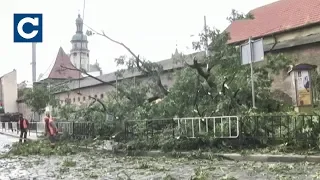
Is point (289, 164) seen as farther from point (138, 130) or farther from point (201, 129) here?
point (138, 130)

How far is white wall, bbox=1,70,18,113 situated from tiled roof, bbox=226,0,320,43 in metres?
55.5

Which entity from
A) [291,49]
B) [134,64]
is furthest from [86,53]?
[134,64]

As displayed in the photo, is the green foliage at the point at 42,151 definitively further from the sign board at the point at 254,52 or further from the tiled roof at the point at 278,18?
the tiled roof at the point at 278,18

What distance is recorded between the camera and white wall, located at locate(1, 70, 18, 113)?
79312mm

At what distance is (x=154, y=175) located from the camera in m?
9.02

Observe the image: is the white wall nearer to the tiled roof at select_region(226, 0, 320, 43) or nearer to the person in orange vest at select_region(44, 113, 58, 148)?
the tiled roof at select_region(226, 0, 320, 43)

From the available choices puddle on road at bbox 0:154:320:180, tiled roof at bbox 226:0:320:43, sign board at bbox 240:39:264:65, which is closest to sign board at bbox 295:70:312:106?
sign board at bbox 240:39:264:65

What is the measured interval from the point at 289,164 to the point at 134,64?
9.20 meters

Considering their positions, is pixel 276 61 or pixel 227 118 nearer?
pixel 227 118

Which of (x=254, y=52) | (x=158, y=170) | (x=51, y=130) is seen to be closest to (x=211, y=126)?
(x=254, y=52)

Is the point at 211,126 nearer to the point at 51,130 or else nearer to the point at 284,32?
the point at 51,130

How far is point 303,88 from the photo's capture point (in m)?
17.1

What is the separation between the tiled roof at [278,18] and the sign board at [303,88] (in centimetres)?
970

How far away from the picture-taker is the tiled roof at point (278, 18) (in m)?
29.5
